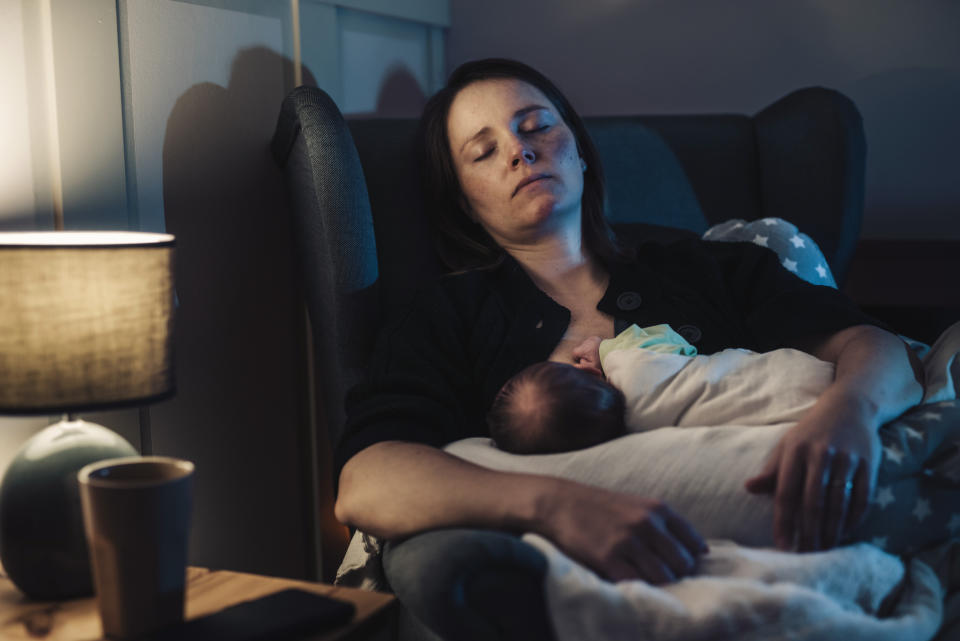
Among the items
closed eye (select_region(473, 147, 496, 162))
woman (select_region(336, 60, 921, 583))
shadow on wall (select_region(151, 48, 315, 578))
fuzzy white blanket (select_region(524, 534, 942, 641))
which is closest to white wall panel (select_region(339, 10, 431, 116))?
shadow on wall (select_region(151, 48, 315, 578))

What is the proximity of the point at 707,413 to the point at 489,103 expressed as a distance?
718 mm

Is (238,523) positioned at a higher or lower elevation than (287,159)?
lower

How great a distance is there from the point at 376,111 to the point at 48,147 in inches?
42.1

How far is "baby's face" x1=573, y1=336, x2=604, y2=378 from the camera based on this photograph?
1.30 metres

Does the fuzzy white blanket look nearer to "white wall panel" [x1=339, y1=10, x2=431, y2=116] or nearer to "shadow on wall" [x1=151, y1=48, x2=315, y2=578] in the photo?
"shadow on wall" [x1=151, y1=48, x2=315, y2=578]

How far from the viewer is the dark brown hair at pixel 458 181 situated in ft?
5.39

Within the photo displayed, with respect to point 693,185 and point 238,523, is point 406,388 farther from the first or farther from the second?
point 693,185

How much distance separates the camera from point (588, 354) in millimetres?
1330

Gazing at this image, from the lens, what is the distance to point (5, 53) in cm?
113

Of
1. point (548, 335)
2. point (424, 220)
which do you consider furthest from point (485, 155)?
point (548, 335)

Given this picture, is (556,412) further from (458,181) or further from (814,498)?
(458,181)

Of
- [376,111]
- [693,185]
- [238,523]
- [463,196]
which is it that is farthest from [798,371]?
[376,111]

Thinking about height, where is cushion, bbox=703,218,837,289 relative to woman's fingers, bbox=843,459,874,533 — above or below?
above

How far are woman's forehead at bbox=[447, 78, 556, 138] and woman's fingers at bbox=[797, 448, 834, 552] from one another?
82 cm
